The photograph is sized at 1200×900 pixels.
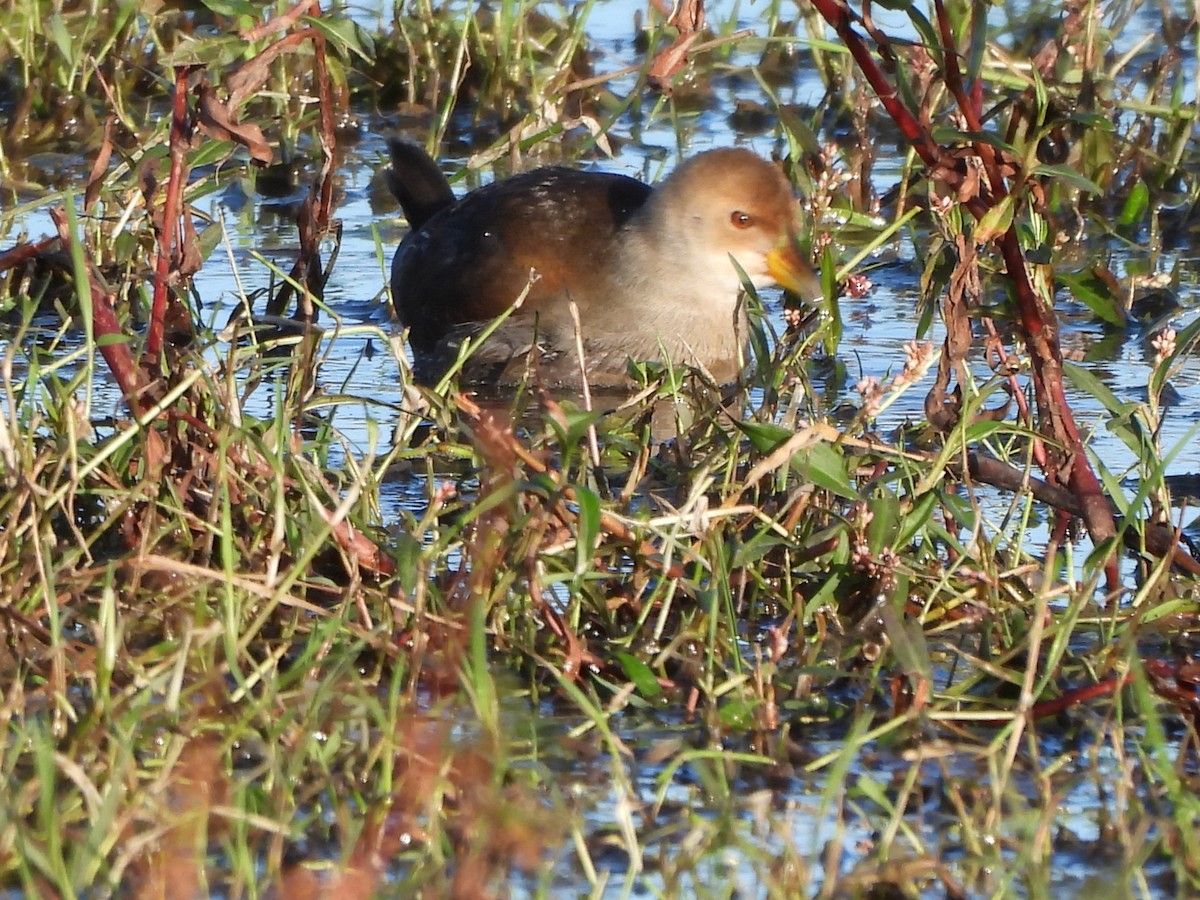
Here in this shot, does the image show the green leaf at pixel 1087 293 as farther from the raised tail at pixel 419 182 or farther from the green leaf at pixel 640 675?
the raised tail at pixel 419 182

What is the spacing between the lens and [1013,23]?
6680 millimetres

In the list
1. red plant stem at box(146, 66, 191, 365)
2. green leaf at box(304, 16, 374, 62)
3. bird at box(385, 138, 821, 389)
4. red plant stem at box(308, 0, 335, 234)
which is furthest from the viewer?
bird at box(385, 138, 821, 389)

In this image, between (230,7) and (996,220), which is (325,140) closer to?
(230,7)

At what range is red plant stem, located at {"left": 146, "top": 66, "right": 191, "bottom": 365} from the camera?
379 centimetres

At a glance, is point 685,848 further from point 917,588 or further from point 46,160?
point 46,160

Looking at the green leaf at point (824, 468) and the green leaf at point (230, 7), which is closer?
the green leaf at point (824, 468)

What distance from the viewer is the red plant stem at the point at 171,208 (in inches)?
149

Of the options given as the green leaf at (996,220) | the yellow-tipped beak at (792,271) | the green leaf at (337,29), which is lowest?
the yellow-tipped beak at (792,271)

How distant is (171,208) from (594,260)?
290cm

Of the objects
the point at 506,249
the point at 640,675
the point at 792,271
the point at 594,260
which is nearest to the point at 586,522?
the point at 640,675

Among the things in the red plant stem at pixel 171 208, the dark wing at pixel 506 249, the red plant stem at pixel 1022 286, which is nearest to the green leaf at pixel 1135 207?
the dark wing at pixel 506 249

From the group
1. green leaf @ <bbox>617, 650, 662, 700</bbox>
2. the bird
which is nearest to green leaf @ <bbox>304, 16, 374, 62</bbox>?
green leaf @ <bbox>617, 650, 662, 700</bbox>

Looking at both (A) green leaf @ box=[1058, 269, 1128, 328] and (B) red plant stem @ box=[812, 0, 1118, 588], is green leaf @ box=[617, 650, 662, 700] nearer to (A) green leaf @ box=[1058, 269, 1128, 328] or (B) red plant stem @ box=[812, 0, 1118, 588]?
(B) red plant stem @ box=[812, 0, 1118, 588]

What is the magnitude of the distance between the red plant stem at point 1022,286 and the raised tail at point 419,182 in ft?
10.3
